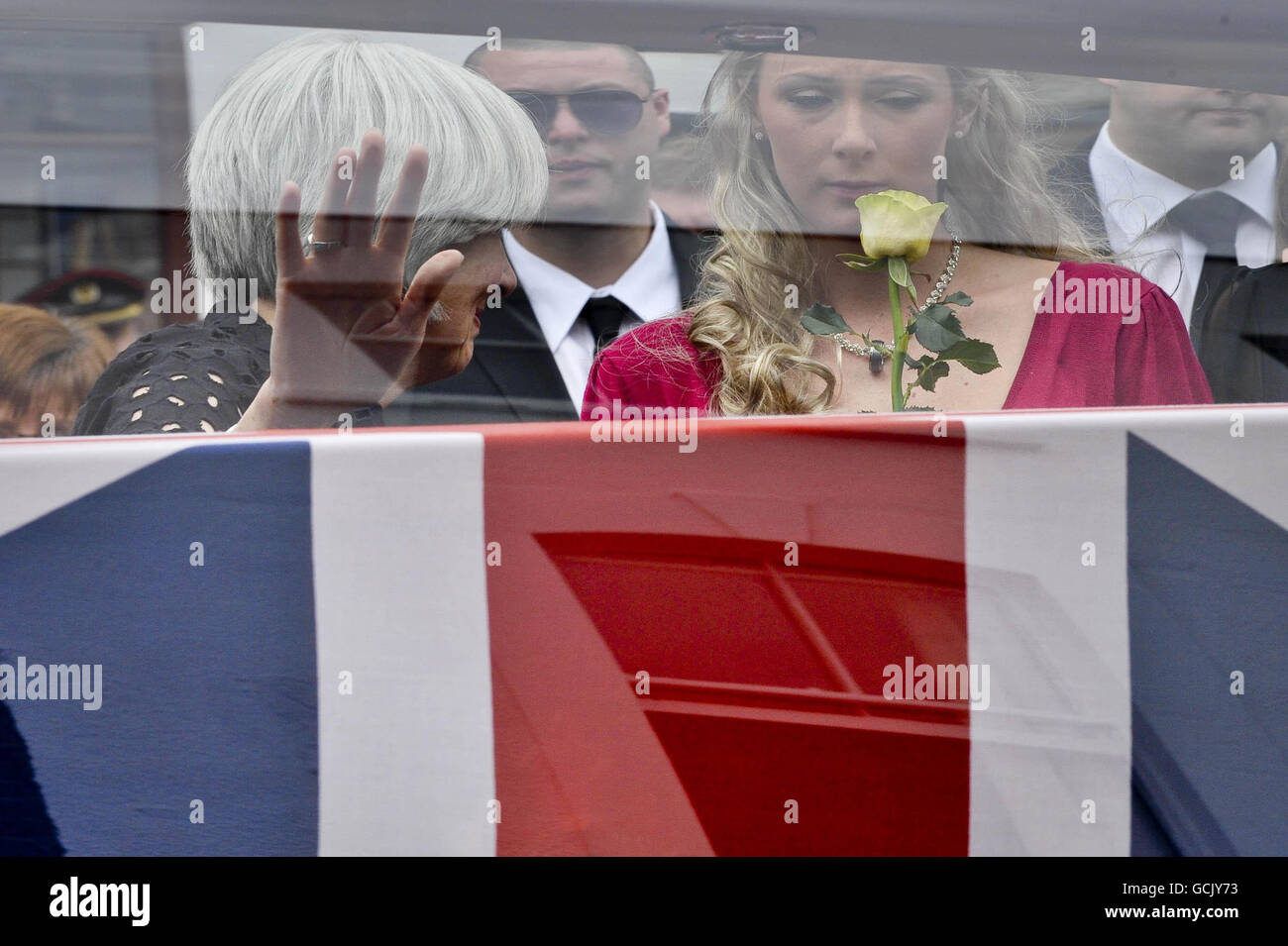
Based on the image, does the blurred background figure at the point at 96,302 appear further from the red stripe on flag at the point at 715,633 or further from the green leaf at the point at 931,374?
the green leaf at the point at 931,374

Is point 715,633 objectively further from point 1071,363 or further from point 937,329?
point 1071,363

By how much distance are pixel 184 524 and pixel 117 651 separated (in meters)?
0.16

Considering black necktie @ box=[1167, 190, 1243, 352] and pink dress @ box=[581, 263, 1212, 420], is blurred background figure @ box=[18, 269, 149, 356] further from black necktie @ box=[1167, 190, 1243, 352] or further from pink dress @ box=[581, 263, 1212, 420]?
black necktie @ box=[1167, 190, 1243, 352]

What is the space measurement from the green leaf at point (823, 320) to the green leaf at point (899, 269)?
88 mm

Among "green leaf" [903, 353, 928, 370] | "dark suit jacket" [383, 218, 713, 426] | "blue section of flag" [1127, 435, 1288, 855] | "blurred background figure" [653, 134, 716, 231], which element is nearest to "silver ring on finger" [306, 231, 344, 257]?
"dark suit jacket" [383, 218, 713, 426]

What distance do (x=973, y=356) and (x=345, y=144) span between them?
A: 0.83 meters

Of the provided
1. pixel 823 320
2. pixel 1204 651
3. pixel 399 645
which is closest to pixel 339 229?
pixel 399 645

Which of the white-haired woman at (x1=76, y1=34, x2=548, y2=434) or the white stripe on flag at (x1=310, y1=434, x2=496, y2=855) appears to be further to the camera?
the white-haired woman at (x1=76, y1=34, x2=548, y2=434)

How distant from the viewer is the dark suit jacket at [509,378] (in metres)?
1.66

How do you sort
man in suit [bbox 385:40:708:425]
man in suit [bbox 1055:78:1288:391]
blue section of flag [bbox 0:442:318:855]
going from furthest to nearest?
man in suit [bbox 1055:78:1288:391] → man in suit [bbox 385:40:708:425] → blue section of flag [bbox 0:442:318:855]

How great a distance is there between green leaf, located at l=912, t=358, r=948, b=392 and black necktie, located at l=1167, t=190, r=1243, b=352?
16.1 inches

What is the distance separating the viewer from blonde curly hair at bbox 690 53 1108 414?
1.77 m

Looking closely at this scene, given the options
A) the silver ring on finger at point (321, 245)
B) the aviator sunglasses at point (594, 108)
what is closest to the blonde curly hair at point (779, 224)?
the aviator sunglasses at point (594, 108)

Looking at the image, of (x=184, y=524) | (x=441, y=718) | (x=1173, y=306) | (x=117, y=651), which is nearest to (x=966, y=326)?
(x=1173, y=306)
